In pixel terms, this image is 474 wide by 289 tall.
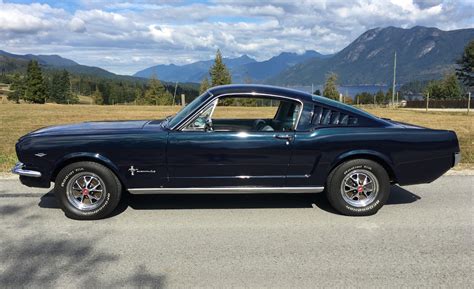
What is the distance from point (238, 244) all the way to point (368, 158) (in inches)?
77.2

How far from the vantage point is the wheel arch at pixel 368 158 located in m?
5.05

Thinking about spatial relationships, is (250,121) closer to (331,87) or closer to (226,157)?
(226,157)

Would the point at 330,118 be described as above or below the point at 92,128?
above

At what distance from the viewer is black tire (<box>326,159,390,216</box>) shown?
16.7ft

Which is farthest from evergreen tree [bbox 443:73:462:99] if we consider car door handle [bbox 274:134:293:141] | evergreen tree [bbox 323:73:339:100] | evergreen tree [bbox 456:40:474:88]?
car door handle [bbox 274:134:293:141]

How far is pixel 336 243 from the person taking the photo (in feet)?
14.0

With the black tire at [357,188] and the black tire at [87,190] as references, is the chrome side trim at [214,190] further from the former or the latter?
the black tire at [357,188]

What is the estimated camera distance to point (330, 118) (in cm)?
516

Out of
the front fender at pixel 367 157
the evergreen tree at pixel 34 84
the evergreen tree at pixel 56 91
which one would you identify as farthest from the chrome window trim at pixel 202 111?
the evergreen tree at pixel 56 91

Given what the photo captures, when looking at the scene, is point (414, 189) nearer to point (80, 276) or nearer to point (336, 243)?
point (336, 243)

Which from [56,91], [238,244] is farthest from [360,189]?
[56,91]

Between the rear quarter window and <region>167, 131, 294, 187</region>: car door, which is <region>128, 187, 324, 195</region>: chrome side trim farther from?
the rear quarter window

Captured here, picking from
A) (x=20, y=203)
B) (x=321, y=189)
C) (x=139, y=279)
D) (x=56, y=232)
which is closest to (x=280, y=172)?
(x=321, y=189)

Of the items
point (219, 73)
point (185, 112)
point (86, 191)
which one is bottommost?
point (86, 191)
